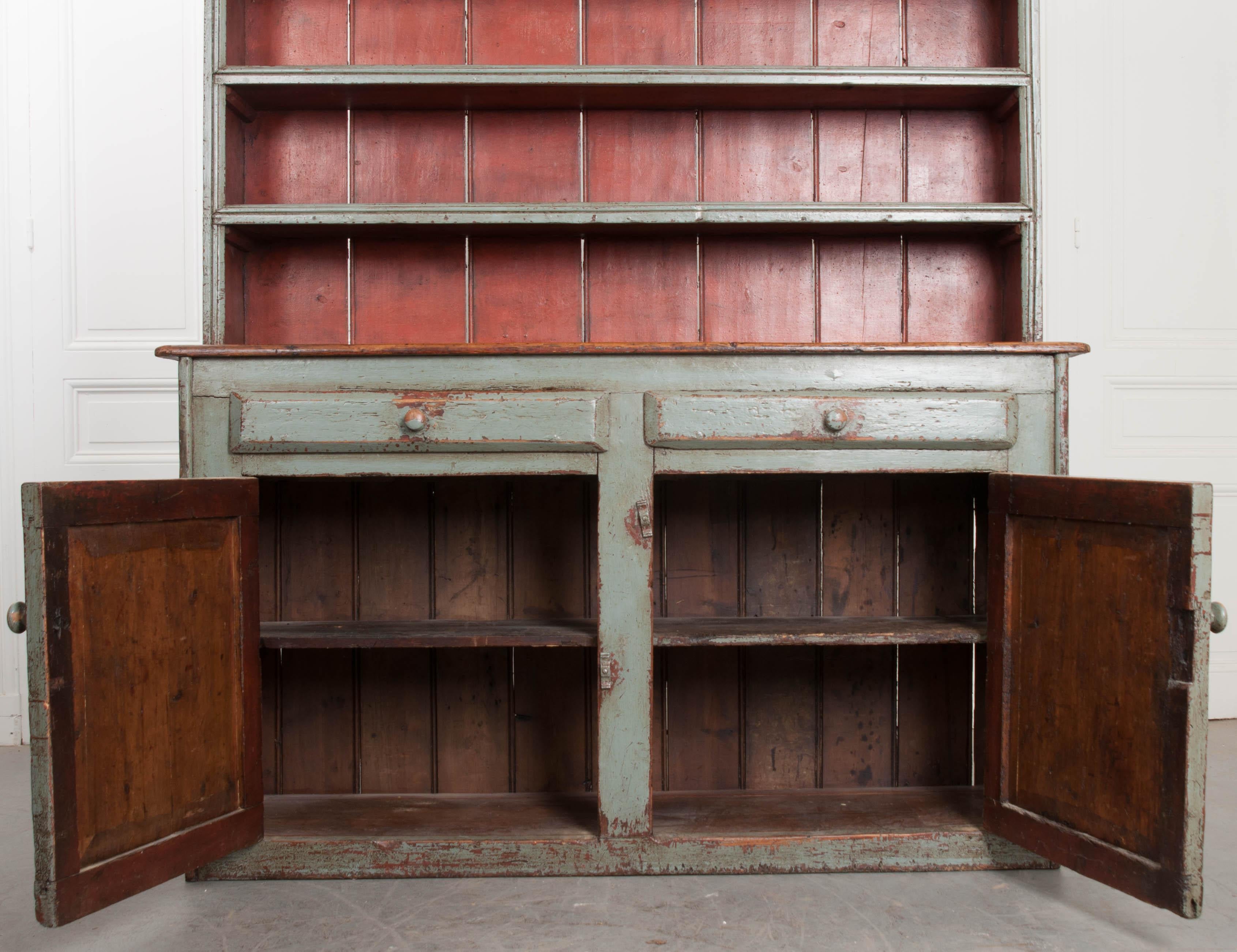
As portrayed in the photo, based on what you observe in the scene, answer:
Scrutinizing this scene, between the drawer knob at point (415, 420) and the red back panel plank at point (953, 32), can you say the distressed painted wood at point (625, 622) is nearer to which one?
the drawer knob at point (415, 420)

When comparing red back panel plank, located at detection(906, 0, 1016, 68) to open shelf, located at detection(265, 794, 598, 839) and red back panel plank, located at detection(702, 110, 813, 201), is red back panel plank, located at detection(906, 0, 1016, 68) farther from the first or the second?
open shelf, located at detection(265, 794, 598, 839)

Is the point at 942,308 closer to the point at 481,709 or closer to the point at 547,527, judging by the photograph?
the point at 547,527

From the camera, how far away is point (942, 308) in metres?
2.19

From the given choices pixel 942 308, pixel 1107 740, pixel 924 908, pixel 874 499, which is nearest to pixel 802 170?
pixel 942 308

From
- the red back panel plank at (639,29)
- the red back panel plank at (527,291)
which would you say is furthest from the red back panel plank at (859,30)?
the red back panel plank at (527,291)

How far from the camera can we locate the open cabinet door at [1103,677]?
4.64ft

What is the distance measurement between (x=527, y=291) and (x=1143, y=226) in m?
2.02

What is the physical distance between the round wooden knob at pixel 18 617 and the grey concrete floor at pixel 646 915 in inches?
23.1

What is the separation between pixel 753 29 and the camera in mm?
2170

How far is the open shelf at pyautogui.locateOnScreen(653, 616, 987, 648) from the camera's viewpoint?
182 centimetres

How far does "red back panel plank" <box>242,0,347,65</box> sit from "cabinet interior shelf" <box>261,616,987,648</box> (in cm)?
137

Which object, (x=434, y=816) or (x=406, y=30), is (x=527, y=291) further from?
(x=434, y=816)

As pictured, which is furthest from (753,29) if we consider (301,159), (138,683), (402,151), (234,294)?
(138,683)

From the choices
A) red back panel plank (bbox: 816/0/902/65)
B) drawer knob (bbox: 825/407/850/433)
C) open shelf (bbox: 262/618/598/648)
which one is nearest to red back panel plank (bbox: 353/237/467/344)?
open shelf (bbox: 262/618/598/648)
